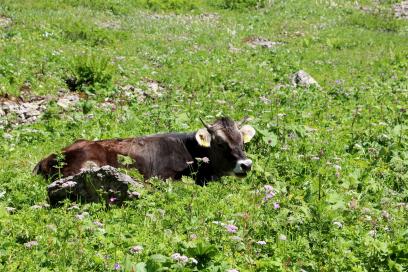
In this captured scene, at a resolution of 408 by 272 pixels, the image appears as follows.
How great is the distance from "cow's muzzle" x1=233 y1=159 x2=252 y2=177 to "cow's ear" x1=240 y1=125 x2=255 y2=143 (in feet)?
3.06

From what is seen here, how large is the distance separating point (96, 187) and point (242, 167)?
9.20 feet

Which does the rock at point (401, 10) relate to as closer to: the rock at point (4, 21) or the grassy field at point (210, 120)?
the grassy field at point (210, 120)

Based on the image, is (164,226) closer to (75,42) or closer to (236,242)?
(236,242)

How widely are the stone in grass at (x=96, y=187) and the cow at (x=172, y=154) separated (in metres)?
1.14

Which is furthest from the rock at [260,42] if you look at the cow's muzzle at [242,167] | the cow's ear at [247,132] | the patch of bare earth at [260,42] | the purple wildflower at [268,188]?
the purple wildflower at [268,188]

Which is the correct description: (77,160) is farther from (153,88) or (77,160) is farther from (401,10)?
(401,10)

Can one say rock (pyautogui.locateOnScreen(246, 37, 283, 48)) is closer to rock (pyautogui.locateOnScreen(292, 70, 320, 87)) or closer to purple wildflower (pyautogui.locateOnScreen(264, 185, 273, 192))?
rock (pyautogui.locateOnScreen(292, 70, 320, 87))

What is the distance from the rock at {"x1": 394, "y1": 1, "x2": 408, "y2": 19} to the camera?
1437 inches

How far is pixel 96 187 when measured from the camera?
9.18m

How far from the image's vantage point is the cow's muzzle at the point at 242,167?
34.1ft

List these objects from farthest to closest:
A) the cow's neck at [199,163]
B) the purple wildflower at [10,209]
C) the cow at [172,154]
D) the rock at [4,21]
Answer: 1. the rock at [4,21]
2. the cow's neck at [199,163]
3. the cow at [172,154]
4. the purple wildflower at [10,209]

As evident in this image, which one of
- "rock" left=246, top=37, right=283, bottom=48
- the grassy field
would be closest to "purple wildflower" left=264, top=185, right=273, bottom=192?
the grassy field

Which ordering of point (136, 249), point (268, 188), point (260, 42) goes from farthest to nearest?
point (260, 42) < point (268, 188) < point (136, 249)

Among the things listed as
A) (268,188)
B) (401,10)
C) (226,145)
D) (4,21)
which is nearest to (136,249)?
(268,188)
